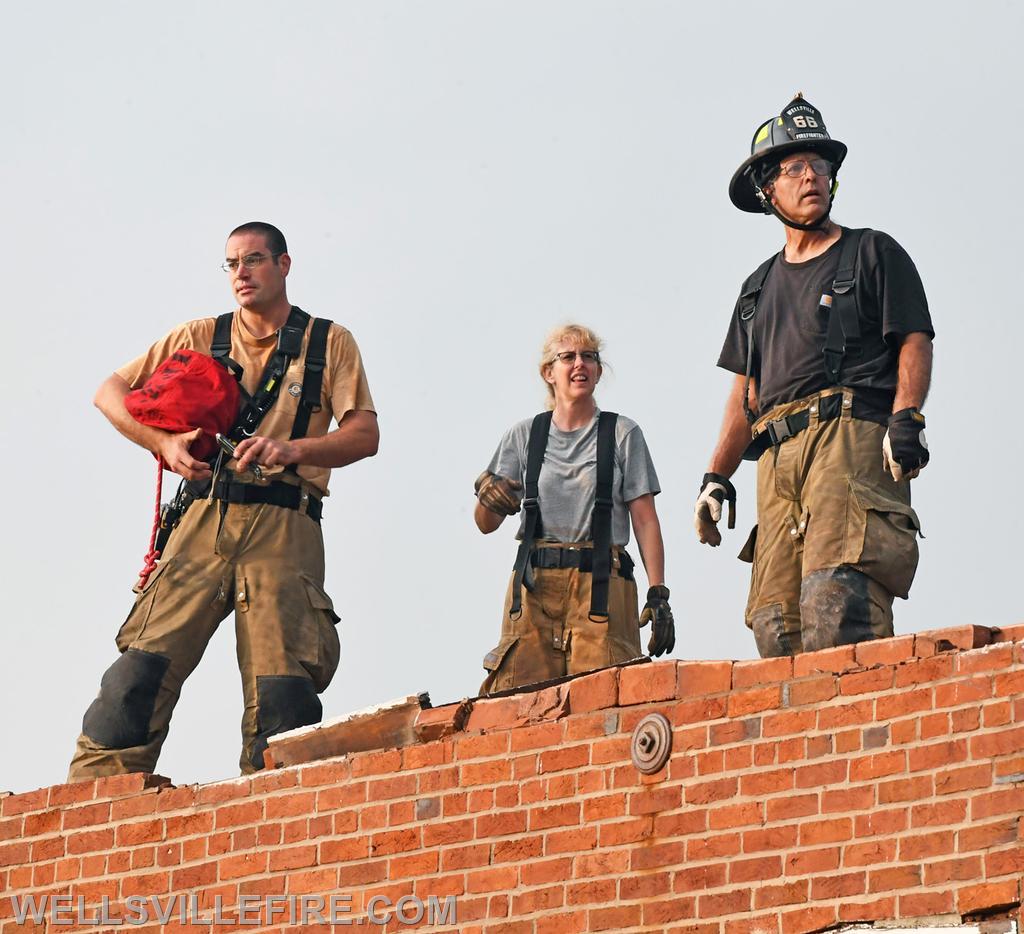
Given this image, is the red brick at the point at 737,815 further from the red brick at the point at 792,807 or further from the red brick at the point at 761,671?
the red brick at the point at 761,671

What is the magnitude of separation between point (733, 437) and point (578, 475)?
1.10m

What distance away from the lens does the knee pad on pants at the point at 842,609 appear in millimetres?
7402

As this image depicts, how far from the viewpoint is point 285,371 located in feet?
30.0

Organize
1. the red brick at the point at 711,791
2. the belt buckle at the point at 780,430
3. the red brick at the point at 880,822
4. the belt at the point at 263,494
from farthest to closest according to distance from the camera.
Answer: the belt at the point at 263,494 → the belt buckle at the point at 780,430 → the red brick at the point at 711,791 → the red brick at the point at 880,822

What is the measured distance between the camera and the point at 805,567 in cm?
761

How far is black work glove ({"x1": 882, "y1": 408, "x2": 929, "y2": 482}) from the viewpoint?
739cm

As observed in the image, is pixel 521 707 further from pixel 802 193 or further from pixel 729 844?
pixel 802 193

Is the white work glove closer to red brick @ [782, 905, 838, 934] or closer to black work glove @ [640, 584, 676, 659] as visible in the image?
black work glove @ [640, 584, 676, 659]

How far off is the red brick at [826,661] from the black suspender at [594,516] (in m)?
2.02

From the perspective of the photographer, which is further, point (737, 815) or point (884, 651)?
point (737, 815)

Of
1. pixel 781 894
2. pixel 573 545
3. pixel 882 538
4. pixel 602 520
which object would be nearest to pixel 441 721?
pixel 573 545

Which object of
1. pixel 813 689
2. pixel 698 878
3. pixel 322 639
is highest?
pixel 322 639

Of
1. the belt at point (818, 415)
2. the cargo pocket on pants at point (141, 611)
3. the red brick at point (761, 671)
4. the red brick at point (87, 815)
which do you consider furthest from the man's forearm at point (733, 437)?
the red brick at point (87, 815)

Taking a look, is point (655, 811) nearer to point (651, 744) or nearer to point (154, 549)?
point (651, 744)
